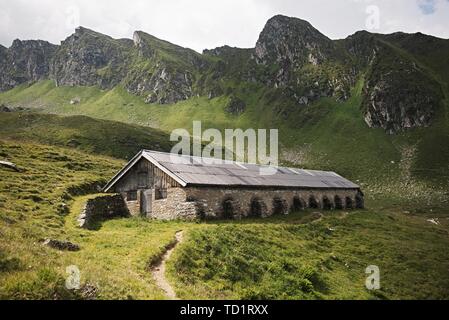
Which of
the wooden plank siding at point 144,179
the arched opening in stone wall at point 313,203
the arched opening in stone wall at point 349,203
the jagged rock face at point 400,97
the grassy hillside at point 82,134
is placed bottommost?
the arched opening in stone wall at point 349,203

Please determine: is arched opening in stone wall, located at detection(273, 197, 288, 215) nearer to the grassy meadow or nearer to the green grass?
the green grass

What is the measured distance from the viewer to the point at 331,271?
80.0 ft

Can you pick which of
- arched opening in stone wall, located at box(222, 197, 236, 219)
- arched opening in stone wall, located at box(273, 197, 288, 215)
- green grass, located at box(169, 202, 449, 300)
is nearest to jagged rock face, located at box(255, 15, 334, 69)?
arched opening in stone wall, located at box(273, 197, 288, 215)

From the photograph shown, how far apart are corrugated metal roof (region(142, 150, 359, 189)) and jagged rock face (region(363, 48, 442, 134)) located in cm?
8444

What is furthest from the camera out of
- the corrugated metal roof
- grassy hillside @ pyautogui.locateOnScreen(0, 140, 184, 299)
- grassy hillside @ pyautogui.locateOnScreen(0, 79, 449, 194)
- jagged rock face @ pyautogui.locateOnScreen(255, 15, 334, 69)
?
jagged rock face @ pyautogui.locateOnScreen(255, 15, 334, 69)

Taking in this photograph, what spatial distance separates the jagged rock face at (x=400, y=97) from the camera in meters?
120

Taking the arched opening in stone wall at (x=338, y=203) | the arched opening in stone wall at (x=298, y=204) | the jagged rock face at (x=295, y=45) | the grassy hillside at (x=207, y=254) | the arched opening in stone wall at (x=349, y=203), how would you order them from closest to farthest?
the grassy hillside at (x=207, y=254)
the arched opening in stone wall at (x=298, y=204)
the arched opening in stone wall at (x=338, y=203)
the arched opening in stone wall at (x=349, y=203)
the jagged rock face at (x=295, y=45)

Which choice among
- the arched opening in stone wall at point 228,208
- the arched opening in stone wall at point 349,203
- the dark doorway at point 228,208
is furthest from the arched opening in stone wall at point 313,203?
the dark doorway at point 228,208

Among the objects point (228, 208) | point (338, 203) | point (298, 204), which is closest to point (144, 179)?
point (228, 208)

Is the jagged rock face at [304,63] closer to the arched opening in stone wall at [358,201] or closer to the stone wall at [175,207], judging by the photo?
the arched opening in stone wall at [358,201]

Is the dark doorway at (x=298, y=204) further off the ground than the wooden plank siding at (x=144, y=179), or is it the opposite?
the wooden plank siding at (x=144, y=179)

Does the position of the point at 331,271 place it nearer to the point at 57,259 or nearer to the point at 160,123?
the point at 57,259

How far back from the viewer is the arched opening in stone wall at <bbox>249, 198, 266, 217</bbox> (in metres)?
36.4

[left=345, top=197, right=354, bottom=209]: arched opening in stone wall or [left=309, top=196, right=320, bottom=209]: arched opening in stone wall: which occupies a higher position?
[left=309, top=196, right=320, bottom=209]: arched opening in stone wall
